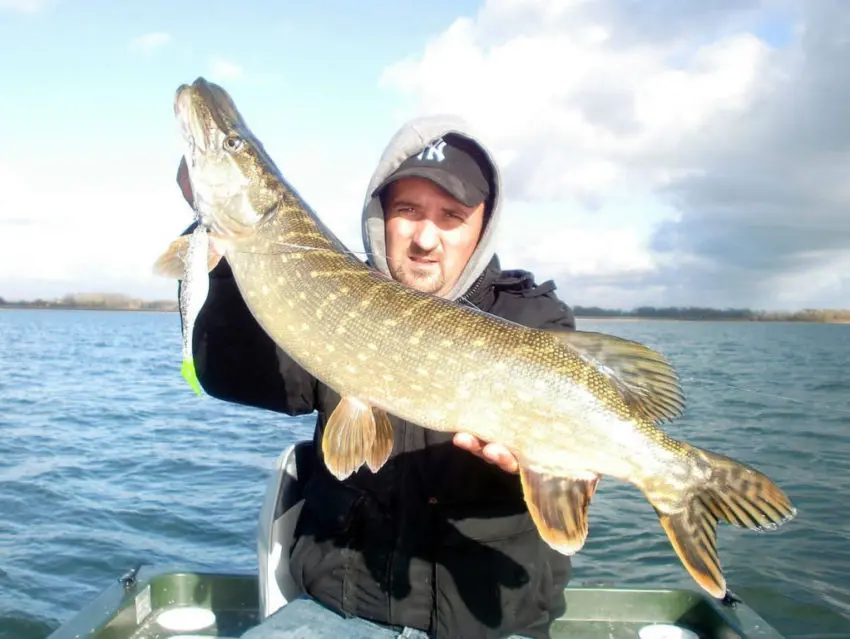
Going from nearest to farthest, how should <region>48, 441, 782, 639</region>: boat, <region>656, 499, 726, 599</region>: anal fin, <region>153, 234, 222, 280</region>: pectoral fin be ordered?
<region>656, 499, 726, 599</region>: anal fin
<region>153, 234, 222, 280</region>: pectoral fin
<region>48, 441, 782, 639</region>: boat

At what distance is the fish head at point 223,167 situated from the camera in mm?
2949

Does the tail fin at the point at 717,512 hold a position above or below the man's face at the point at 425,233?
below

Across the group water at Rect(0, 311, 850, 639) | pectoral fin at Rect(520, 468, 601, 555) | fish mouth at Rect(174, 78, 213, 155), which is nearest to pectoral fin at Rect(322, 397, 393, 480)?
pectoral fin at Rect(520, 468, 601, 555)

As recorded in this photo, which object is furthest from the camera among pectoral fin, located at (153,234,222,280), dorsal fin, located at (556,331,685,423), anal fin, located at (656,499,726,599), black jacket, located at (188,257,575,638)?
black jacket, located at (188,257,575,638)

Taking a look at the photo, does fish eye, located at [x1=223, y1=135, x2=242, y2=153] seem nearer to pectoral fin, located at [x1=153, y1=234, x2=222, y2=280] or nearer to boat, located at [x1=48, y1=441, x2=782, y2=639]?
pectoral fin, located at [x1=153, y1=234, x2=222, y2=280]

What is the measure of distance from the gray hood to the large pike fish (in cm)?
75

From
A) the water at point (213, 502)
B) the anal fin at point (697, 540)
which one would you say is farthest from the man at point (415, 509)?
the water at point (213, 502)

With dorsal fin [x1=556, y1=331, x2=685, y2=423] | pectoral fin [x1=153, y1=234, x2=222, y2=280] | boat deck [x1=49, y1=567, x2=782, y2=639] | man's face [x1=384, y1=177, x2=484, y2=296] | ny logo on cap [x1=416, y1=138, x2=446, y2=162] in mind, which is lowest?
boat deck [x1=49, y1=567, x2=782, y2=639]

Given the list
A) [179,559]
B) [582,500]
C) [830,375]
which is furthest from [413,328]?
[830,375]

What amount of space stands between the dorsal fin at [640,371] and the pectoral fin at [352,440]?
0.80 metres

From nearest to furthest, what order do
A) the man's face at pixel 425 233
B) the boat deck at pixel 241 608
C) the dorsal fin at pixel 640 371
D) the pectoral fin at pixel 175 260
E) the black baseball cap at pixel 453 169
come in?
1. the dorsal fin at pixel 640 371
2. the pectoral fin at pixel 175 260
3. the black baseball cap at pixel 453 169
4. the man's face at pixel 425 233
5. the boat deck at pixel 241 608

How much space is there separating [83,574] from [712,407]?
46.0ft

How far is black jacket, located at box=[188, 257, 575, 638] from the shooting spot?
295cm

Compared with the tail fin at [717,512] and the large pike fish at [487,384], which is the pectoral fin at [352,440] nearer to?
the large pike fish at [487,384]
